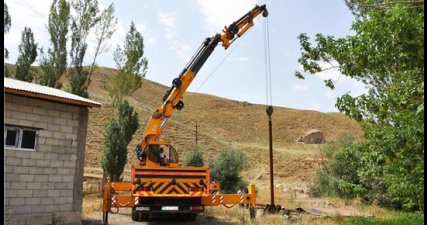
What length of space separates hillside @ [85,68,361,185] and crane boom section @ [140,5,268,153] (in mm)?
26959

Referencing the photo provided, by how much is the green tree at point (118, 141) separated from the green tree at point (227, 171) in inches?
224

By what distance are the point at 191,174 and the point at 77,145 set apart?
146 inches

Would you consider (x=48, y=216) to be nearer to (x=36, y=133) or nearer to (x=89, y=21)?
(x=36, y=133)

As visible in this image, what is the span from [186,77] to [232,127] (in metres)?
58.3

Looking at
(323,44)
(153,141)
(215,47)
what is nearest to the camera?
(323,44)

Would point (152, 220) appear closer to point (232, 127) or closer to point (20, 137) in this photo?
point (20, 137)

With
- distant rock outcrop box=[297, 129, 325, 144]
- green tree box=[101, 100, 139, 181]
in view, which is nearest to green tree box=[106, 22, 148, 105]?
green tree box=[101, 100, 139, 181]

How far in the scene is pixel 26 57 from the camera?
30219 mm

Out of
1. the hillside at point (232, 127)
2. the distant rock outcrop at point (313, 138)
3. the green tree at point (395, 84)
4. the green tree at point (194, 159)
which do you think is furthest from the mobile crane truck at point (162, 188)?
the distant rock outcrop at point (313, 138)

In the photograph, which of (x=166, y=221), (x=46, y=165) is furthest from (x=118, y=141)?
(x=46, y=165)

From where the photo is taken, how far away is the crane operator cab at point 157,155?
1507cm

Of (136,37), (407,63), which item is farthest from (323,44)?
(136,37)

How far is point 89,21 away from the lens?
29.7 metres

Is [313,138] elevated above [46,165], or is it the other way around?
[313,138]
